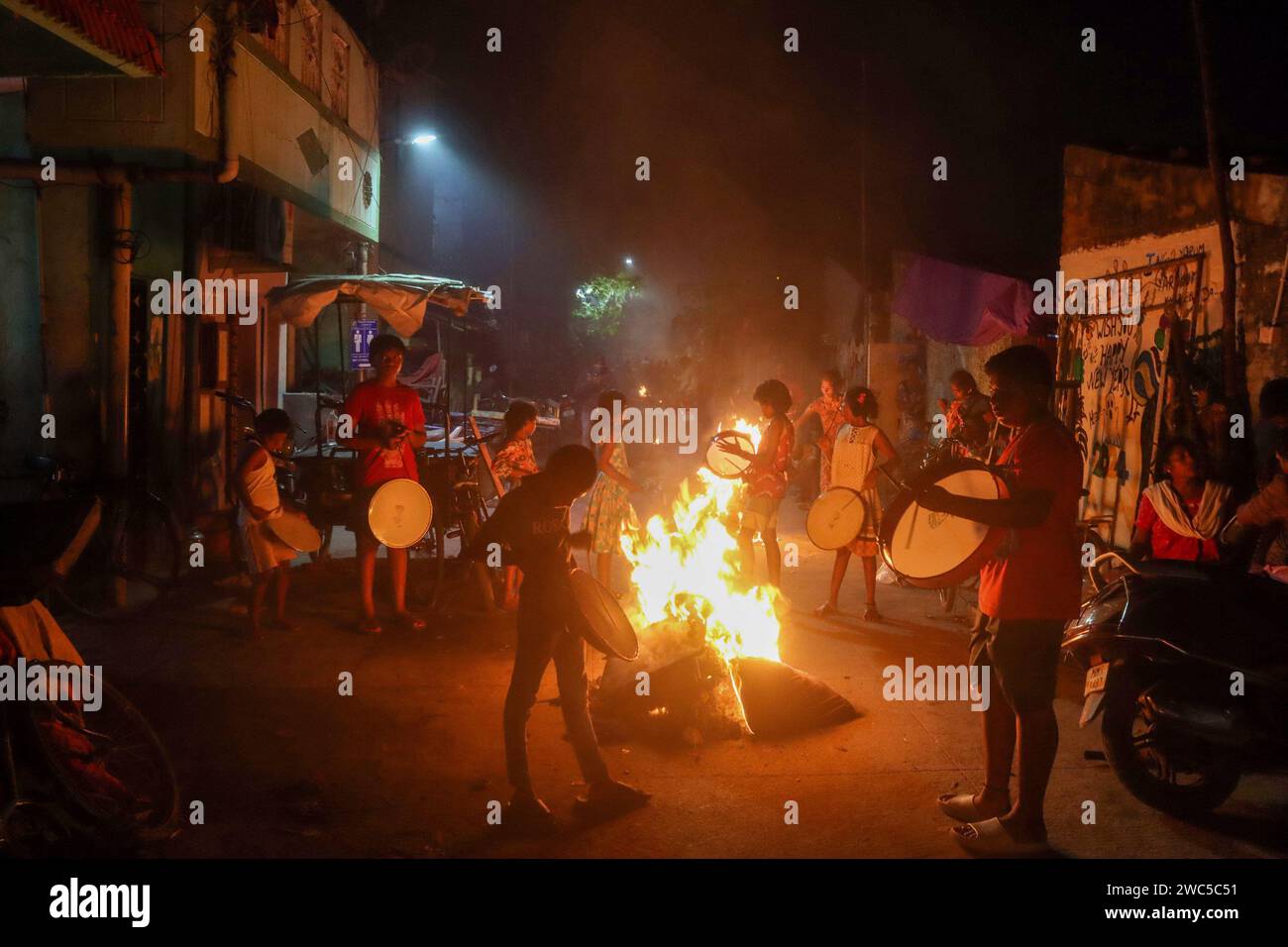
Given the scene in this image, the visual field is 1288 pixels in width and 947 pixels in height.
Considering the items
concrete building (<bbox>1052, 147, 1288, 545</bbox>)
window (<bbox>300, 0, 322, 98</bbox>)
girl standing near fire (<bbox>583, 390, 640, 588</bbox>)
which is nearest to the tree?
window (<bbox>300, 0, 322, 98</bbox>)

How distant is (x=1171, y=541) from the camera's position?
22.3ft

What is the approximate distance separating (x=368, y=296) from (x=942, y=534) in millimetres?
7109

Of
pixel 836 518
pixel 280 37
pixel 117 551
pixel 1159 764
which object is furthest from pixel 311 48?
pixel 1159 764

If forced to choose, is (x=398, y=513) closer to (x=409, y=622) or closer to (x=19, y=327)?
(x=409, y=622)

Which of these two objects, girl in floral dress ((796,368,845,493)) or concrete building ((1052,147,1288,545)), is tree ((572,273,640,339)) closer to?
concrete building ((1052,147,1288,545))

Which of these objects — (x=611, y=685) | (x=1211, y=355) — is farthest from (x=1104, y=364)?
(x=611, y=685)

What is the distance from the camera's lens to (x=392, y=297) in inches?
378

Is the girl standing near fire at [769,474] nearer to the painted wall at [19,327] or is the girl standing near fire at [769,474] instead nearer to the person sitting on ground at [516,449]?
the person sitting on ground at [516,449]

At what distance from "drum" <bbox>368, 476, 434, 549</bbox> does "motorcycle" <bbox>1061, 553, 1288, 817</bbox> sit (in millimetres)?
5081

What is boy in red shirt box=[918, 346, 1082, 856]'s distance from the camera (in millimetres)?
4160

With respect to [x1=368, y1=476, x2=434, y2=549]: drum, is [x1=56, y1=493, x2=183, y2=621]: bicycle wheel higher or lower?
lower

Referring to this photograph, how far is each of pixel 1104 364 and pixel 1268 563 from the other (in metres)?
5.30

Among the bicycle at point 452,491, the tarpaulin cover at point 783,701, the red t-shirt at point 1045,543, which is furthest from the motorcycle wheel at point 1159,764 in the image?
the bicycle at point 452,491

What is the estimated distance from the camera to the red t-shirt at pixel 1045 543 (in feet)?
13.6
